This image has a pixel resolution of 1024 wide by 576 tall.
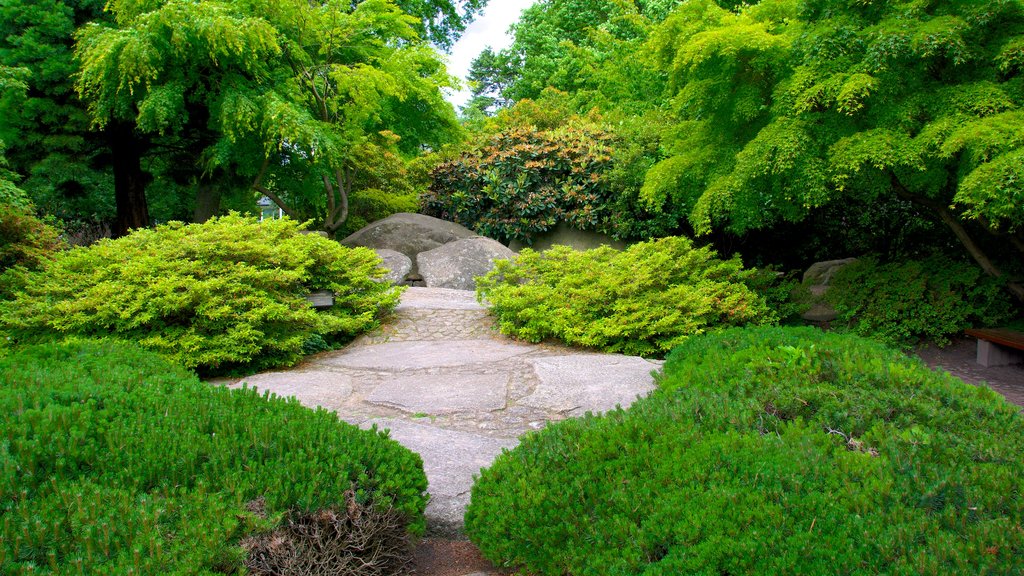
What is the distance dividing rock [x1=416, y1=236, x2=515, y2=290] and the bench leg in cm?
522

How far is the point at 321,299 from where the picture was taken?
5895 mm

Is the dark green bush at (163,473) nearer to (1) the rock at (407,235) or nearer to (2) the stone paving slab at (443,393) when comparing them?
(2) the stone paving slab at (443,393)

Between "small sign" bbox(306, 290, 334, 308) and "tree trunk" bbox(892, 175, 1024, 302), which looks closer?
"tree trunk" bbox(892, 175, 1024, 302)

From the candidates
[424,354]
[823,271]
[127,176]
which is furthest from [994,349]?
[127,176]

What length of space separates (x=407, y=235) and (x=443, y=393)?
233 inches

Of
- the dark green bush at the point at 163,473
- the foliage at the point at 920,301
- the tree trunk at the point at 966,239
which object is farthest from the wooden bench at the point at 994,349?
the dark green bush at the point at 163,473

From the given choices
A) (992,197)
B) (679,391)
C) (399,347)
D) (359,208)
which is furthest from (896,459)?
(359,208)

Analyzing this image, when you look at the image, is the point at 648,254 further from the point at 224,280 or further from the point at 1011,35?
the point at 224,280

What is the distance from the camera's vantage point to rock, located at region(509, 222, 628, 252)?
9211 millimetres

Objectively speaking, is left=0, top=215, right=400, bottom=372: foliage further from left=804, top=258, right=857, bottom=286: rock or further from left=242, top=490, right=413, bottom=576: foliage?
left=804, top=258, right=857, bottom=286: rock

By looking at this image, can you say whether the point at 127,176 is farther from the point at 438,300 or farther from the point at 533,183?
the point at 533,183

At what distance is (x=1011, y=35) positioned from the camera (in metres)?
4.50

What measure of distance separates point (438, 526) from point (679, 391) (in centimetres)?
121

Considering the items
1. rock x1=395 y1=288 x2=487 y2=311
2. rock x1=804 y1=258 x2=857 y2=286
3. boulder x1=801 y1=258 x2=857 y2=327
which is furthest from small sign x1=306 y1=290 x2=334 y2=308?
rock x1=804 y1=258 x2=857 y2=286
